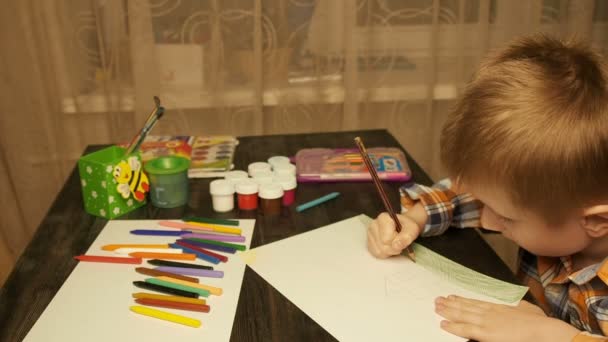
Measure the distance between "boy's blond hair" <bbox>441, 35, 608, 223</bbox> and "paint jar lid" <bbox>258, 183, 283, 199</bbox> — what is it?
1.00ft

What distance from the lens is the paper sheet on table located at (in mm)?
593

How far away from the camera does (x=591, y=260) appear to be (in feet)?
2.48

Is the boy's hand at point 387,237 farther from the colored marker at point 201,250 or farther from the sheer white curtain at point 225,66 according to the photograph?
the sheer white curtain at point 225,66

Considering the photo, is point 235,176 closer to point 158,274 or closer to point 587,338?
point 158,274

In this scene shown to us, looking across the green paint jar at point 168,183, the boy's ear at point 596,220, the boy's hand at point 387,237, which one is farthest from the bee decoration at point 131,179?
the boy's ear at point 596,220

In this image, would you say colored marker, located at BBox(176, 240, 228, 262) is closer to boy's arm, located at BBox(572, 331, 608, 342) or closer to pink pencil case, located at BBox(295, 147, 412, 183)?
pink pencil case, located at BBox(295, 147, 412, 183)

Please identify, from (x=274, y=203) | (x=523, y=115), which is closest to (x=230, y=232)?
(x=274, y=203)

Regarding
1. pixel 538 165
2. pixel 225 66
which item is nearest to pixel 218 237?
pixel 538 165

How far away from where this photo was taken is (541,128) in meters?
0.58

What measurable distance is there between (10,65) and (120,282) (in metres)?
1.12

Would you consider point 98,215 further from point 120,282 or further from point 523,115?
point 523,115

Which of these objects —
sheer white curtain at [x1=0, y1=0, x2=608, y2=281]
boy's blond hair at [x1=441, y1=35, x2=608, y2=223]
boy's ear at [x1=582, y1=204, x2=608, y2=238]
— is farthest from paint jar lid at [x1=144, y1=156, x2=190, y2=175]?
sheer white curtain at [x1=0, y1=0, x2=608, y2=281]

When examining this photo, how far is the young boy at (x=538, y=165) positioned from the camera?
22.6 inches

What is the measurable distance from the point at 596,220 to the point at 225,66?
46.1 inches
